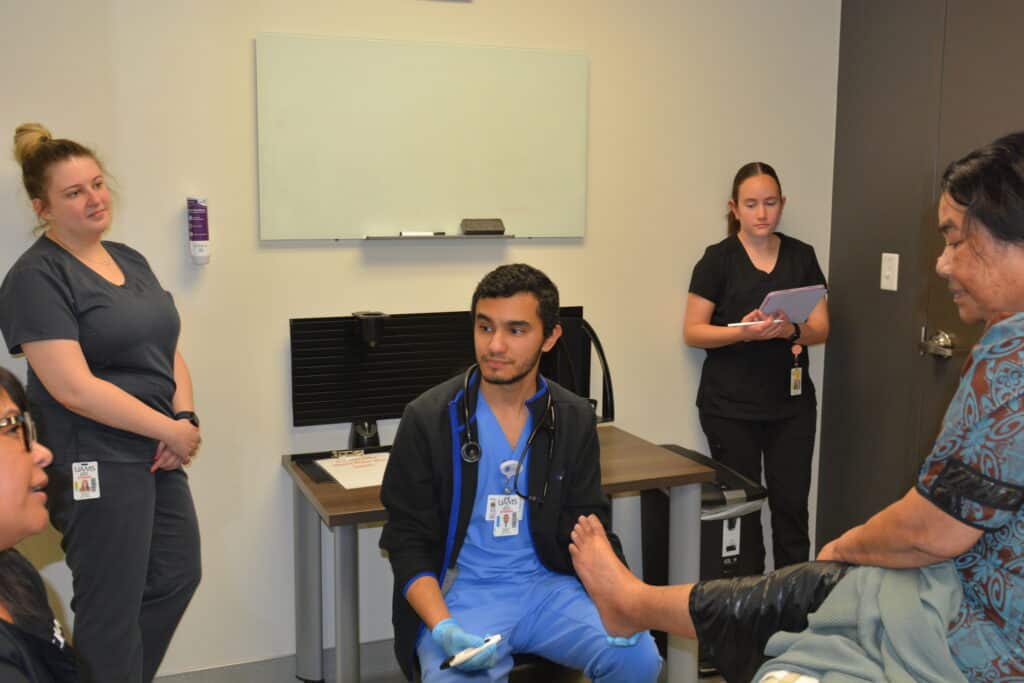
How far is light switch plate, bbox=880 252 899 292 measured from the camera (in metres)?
3.51

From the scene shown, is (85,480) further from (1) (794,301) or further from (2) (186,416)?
(1) (794,301)

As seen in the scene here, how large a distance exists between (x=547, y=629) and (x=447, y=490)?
403 mm

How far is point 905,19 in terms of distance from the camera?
3432mm

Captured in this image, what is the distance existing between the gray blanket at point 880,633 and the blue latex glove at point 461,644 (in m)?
0.62

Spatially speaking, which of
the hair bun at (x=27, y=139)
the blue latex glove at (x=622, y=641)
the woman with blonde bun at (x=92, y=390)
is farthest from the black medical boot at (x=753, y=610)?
the hair bun at (x=27, y=139)

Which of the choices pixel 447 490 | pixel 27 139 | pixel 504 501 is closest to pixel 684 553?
pixel 504 501

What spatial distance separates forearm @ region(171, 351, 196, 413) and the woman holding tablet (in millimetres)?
1797

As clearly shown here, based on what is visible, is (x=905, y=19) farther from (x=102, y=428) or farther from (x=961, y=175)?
(x=102, y=428)

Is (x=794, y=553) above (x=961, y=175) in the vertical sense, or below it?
below

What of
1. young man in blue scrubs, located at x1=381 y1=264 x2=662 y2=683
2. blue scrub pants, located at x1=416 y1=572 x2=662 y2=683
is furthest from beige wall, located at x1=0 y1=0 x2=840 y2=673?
blue scrub pants, located at x1=416 y1=572 x2=662 y2=683

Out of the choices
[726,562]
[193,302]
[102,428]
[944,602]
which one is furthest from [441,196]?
[944,602]

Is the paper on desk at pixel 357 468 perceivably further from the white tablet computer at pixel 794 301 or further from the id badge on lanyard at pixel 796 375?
→ the id badge on lanyard at pixel 796 375

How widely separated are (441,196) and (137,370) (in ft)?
3.92

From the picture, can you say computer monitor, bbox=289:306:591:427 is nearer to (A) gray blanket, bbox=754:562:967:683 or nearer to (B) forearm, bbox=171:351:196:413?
(B) forearm, bbox=171:351:196:413
